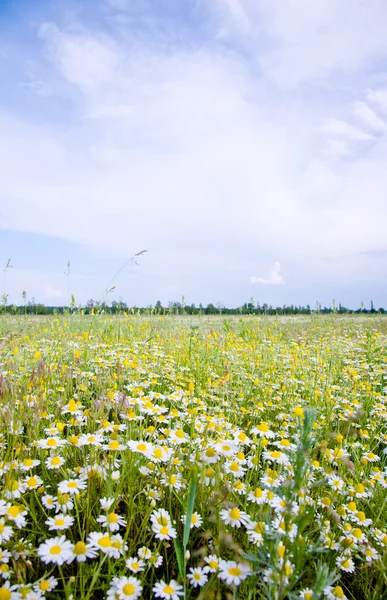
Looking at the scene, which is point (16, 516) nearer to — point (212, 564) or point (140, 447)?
point (140, 447)

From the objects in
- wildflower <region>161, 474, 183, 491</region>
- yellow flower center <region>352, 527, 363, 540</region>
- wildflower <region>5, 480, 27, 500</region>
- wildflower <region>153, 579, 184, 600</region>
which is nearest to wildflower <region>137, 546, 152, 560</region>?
wildflower <region>153, 579, 184, 600</region>

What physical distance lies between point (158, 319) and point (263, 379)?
13.9ft

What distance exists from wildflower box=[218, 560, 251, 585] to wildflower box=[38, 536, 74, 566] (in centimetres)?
54

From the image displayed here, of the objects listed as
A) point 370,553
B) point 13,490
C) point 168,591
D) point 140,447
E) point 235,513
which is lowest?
point 370,553

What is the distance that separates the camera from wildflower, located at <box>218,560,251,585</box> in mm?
1311

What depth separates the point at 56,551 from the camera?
4.25 ft

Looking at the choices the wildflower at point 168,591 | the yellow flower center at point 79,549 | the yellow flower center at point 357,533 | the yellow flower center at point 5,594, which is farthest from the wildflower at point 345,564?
the yellow flower center at point 5,594

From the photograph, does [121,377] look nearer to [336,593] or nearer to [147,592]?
[147,592]

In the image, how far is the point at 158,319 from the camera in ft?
26.3

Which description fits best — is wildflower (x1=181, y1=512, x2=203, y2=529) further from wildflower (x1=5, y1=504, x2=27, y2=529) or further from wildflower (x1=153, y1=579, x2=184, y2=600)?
wildflower (x1=5, y1=504, x2=27, y2=529)

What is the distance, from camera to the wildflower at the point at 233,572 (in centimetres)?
131

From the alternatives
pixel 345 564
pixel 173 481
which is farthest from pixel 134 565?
pixel 345 564

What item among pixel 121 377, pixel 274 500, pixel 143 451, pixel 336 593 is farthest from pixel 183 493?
pixel 121 377

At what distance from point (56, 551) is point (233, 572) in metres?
0.64
